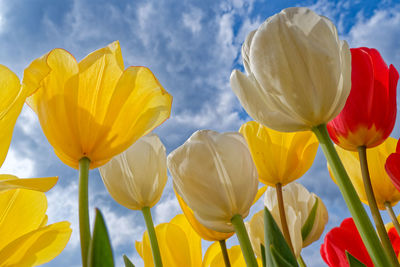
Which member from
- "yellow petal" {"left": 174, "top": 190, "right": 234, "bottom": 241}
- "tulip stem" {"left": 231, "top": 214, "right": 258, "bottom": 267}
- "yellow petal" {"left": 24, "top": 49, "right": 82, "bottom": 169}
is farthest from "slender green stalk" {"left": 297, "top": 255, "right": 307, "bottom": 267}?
"yellow petal" {"left": 24, "top": 49, "right": 82, "bottom": 169}

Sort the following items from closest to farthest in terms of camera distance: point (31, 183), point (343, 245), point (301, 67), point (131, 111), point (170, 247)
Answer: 1. point (31, 183)
2. point (301, 67)
3. point (131, 111)
4. point (343, 245)
5. point (170, 247)

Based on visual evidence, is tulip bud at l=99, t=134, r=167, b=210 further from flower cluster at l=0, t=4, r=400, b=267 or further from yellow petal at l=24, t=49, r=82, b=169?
yellow petal at l=24, t=49, r=82, b=169

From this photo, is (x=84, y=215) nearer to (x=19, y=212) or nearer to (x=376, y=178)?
(x=19, y=212)

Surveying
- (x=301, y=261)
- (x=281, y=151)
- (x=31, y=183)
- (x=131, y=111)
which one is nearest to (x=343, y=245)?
(x=301, y=261)

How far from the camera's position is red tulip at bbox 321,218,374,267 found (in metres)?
0.67

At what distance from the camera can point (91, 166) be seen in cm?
54

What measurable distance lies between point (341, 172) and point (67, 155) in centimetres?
34

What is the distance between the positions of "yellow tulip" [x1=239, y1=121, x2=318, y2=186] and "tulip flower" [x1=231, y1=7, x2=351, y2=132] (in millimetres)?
256

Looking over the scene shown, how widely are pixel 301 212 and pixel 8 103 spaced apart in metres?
0.64

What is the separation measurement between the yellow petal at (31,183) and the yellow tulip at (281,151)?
1.46 ft

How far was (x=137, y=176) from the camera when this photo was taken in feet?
2.23

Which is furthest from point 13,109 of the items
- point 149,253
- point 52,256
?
point 149,253

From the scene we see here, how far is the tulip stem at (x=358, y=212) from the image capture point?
14.6 inches

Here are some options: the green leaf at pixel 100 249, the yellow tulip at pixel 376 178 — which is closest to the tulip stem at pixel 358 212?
the green leaf at pixel 100 249
